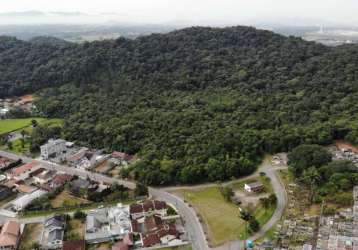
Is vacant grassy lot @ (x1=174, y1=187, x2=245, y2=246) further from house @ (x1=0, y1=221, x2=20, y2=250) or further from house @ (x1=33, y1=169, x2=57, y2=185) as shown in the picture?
house @ (x1=0, y1=221, x2=20, y2=250)

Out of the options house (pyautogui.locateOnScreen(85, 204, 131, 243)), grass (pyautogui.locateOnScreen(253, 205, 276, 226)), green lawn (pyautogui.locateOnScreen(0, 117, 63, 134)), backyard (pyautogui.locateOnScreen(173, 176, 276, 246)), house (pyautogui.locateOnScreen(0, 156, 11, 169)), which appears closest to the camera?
house (pyautogui.locateOnScreen(85, 204, 131, 243))

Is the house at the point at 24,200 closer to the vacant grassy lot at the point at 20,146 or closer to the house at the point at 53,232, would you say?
the house at the point at 53,232

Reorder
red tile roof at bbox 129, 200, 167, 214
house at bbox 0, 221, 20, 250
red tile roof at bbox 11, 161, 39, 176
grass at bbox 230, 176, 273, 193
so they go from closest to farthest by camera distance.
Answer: house at bbox 0, 221, 20, 250 → red tile roof at bbox 129, 200, 167, 214 → grass at bbox 230, 176, 273, 193 → red tile roof at bbox 11, 161, 39, 176

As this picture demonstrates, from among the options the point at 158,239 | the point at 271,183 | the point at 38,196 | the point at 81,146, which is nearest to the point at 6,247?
the point at 38,196

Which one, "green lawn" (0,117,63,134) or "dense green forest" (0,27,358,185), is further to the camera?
"green lawn" (0,117,63,134)

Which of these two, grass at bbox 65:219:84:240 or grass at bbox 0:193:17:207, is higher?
grass at bbox 65:219:84:240

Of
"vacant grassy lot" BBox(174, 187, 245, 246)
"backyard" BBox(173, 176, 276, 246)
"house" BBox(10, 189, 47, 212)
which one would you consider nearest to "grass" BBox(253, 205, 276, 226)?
"backyard" BBox(173, 176, 276, 246)
